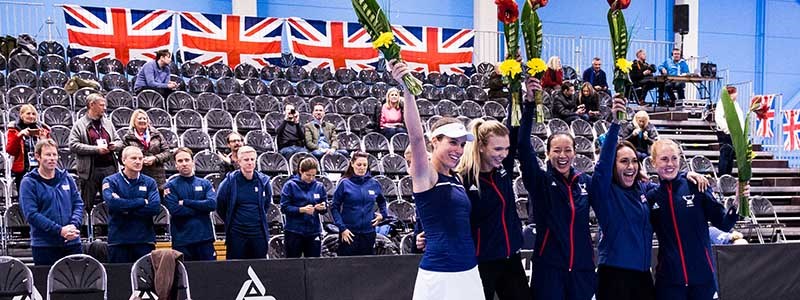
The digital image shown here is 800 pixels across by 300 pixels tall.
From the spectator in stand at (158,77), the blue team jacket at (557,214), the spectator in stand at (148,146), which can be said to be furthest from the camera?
the spectator in stand at (158,77)

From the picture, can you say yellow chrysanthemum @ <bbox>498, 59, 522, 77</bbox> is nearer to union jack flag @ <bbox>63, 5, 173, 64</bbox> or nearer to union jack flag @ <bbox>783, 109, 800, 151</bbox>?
union jack flag @ <bbox>63, 5, 173, 64</bbox>

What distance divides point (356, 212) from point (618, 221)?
14.7 ft

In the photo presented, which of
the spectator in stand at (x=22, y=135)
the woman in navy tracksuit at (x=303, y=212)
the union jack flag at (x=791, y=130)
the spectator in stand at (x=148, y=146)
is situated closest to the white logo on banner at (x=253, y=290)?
the woman in navy tracksuit at (x=303, y=212)

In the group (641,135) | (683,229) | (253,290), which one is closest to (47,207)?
(253,290)

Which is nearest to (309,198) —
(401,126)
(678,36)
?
(401,126)

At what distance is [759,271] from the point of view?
8.24 m

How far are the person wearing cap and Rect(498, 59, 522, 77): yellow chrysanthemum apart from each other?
52cm

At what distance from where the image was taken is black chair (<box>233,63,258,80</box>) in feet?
49.8

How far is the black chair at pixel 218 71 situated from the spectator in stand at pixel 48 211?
25.1 feet

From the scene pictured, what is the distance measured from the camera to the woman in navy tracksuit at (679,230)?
15.9 ft

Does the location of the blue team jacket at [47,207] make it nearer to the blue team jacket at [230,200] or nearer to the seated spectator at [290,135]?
the blue team jacket at [230,200]

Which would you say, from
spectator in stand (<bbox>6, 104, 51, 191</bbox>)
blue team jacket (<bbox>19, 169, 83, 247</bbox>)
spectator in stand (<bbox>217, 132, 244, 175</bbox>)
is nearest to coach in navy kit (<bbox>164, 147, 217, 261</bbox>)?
blue team jacket (<bbox>19, 169, 83, 247</bbox>)

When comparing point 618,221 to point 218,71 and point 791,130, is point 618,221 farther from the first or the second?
point 791,130

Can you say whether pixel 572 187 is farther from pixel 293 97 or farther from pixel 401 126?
pixel 293 97
